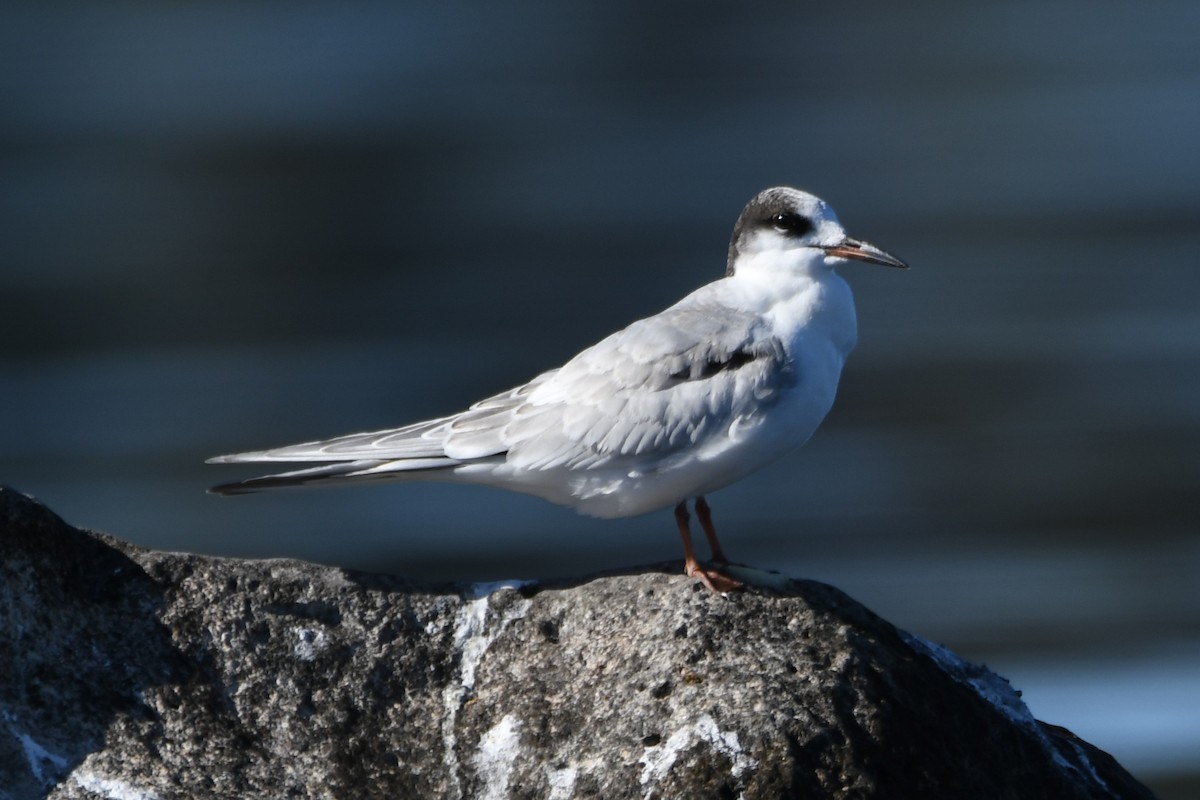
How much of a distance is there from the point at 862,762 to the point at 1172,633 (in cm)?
991

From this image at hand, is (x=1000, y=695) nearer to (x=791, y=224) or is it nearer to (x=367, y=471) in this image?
(x=791, y=224)

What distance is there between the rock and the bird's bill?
50.3 inches

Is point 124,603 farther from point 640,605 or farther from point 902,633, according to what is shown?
point 902,633

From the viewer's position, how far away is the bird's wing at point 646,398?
17.0ft

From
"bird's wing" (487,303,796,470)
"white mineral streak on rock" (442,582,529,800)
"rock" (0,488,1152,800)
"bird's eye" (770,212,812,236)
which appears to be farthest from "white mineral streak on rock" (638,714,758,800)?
"bird's eye" (770,212,812,236)

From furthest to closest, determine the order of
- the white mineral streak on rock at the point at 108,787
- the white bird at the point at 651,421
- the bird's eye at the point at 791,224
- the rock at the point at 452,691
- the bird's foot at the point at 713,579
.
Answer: the bird's eye at the point at 791,224
the white bird at the point at 651,421
the bird's foot at the point at 713,579
the rock at the point at 452,691
the white mineral streak on rock at the point at 108,787

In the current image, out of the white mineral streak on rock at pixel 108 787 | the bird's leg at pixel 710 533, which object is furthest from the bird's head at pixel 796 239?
the white mineral streak on rock at pixel 108 787

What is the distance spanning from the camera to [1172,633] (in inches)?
527

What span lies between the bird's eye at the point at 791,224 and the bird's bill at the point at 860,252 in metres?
0.10

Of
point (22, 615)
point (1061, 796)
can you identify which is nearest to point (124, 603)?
point (22, 615)

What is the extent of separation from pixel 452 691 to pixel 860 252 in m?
2.07

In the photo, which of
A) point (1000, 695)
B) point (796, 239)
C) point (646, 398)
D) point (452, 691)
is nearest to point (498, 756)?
point (452, 691)

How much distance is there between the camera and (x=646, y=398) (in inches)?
207

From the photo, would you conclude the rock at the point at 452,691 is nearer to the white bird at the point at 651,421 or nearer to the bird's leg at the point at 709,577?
the bird's leg at the point at 709,577
